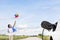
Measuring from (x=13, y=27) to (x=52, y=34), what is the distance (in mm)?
927

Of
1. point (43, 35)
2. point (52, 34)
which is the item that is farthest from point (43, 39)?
point (52, 34)

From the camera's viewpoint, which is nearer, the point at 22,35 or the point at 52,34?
the point at 52,34

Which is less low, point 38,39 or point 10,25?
point 10,25

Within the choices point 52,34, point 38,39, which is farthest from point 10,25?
point 52,34

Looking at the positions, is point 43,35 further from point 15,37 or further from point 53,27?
point 15,37

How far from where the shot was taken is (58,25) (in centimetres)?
404

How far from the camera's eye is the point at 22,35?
15.8ft

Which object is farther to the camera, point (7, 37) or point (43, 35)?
point (7, 37)

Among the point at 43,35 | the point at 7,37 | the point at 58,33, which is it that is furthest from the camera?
the point at 7,37

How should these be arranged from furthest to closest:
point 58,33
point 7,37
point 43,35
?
1. point 7,37
2. point 43,35
3. point 58,33

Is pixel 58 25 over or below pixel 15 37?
over

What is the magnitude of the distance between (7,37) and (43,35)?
0.84m

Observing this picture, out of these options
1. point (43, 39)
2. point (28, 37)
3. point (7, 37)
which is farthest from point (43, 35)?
point (7, 37)

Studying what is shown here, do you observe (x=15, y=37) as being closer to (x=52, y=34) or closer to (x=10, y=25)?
(x=10, y=25)
